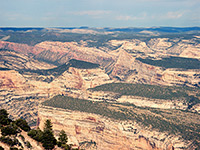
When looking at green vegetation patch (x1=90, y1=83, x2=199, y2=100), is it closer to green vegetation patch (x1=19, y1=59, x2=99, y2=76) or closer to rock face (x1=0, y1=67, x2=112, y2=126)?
rock face (x1=0, y1=67, x2=112, y2=126)

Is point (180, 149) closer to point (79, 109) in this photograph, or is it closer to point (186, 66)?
point (79, 109)

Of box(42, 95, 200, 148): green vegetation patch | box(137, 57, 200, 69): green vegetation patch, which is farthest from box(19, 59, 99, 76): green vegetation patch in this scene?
box(42, 95, 200, 148): green vegetation patch

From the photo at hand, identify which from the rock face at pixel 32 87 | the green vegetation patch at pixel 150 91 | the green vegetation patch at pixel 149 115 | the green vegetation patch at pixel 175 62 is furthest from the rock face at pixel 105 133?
the green vegetation patch at pixel 175 62

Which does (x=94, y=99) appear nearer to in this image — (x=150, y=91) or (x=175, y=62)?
(x=150, y=91)

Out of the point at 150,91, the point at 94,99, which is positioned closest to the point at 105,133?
the point at 94,99

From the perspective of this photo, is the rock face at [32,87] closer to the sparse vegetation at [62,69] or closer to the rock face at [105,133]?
the sparse vegetation at [62,69]

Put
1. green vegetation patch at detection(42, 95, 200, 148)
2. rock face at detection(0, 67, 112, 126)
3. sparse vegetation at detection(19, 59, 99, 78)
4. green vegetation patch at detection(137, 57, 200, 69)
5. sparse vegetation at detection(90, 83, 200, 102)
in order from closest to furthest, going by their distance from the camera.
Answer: green vegetation patch at detection(42, 95, 200, 148) → sparse vegetation at detection(90, 83, 200, 102) → rock face at detection(0, 67, 112, 126) → sparse vegetation at detection(19, 59, 99, 78) → green vegetation patch at detection(137, 57, 200, 69)

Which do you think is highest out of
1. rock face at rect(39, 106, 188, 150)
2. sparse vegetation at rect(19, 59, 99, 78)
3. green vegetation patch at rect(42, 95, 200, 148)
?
sparse vegetation at rect(19, 59, 99, 78)

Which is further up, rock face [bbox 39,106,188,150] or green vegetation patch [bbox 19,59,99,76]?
green vegetation patch [bbox 19,59,99,76]
